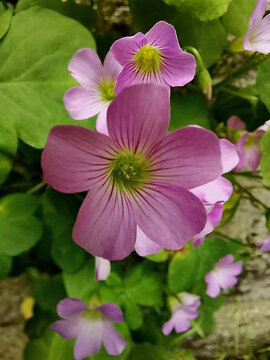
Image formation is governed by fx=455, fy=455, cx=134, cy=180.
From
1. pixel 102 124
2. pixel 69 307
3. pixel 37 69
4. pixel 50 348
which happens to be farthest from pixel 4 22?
pixel 50 348

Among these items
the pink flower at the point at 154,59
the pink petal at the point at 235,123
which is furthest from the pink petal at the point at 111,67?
the pink petal at the point at 235,123

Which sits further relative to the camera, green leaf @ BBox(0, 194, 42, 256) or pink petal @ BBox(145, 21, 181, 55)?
green leaf @ BBox(0, 194, 42, 256)

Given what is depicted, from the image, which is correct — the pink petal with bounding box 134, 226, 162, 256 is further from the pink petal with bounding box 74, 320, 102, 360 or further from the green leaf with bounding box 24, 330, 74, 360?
the green leaf with bounding box 24, 330, 74, 360

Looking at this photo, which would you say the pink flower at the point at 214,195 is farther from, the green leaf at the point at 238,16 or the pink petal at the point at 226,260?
the pink petal at the point at 226,260

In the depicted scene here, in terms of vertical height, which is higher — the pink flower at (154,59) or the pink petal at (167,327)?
the pink flower at (154,59)

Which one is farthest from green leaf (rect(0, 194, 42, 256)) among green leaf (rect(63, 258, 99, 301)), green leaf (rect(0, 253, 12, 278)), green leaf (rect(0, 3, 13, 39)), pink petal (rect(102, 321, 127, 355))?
green leaf (rect(0, 3, 13, 39))

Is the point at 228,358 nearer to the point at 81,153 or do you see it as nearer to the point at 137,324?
the point at 137,324
